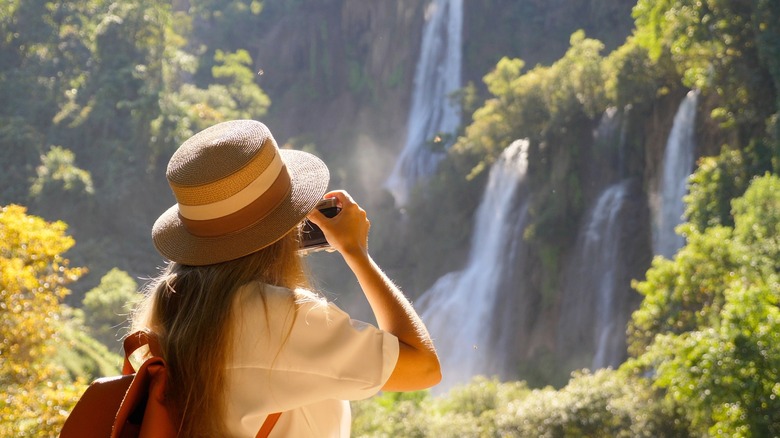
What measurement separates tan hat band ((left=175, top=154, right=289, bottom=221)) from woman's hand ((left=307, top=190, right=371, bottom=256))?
0.14 meters

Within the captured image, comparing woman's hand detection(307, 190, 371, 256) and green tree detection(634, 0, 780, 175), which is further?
green tree detection(634, 0, 780, 175)

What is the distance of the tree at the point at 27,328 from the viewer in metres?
6.29

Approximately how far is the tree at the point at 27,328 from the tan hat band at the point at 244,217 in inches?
204

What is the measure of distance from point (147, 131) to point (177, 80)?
373 cm

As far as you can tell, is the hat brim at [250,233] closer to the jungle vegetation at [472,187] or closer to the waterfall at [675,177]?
the jungle vegetation at [472,187]

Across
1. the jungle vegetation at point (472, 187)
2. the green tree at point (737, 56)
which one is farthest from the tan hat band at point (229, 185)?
the green tree at point (737, 56)

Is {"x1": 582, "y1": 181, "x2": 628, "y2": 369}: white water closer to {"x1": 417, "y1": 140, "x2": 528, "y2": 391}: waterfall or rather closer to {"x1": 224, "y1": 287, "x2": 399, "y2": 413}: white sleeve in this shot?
{"x1": 417, "y1": 140, "x2": 528, "y2": 391}: waterfall

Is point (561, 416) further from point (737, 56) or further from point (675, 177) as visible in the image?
point (675, 177)

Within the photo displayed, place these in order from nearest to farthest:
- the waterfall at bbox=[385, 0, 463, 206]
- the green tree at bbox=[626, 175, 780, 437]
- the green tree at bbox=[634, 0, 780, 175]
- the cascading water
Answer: the green tree at bbox=[626, 175, 780, 437]
the green tree at bbox=[634, 0, 780, 175]
the cascading water
the waterfall at bbox=[385, 0, 463, 206]

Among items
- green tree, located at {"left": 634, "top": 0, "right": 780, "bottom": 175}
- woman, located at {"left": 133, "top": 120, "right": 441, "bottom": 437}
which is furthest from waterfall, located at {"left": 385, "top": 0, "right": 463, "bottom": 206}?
woman, located at {"left": 133, "top": 120, "right": 441, "bottom": 437}

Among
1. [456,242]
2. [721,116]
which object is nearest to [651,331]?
[721,116]

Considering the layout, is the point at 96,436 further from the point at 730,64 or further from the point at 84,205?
the point at 84,205

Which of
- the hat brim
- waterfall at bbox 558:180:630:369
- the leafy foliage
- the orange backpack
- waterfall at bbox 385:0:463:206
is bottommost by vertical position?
the orange backpack

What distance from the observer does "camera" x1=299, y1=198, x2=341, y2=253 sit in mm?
1655
